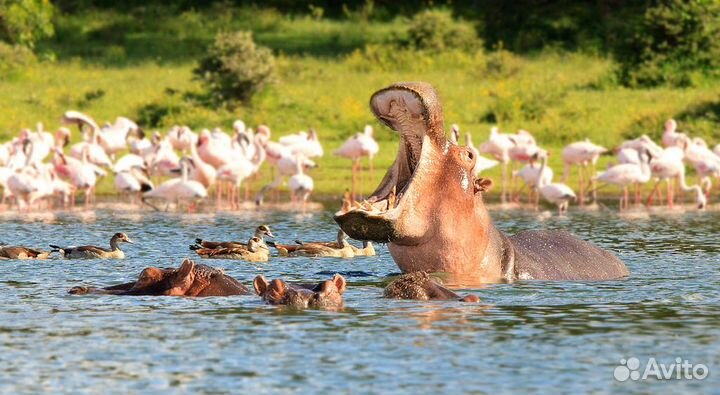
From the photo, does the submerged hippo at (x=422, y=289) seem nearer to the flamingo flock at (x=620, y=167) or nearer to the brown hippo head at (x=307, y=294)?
the brown hippo head at (x=307, y=294)

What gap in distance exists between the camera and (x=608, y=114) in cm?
2809

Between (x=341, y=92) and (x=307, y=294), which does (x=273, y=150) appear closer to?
(x=341, y=92)

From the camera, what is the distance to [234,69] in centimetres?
2838

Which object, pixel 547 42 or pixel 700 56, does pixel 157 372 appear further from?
pixel 547 42

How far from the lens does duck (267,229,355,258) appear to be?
548 inches

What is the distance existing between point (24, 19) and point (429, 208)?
25654mm

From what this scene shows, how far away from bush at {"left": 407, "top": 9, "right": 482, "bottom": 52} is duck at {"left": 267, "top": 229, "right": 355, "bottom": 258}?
22.8 meters

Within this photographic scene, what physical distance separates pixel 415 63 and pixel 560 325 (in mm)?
26104

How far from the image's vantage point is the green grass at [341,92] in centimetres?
2725

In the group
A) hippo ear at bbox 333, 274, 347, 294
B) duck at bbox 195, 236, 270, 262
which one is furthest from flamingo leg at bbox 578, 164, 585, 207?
hippo ear at bbox 333, 274, 347, 294

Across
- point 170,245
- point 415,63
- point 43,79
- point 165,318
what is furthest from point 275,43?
point 165,318

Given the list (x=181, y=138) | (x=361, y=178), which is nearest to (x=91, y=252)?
(x=361, y=178)

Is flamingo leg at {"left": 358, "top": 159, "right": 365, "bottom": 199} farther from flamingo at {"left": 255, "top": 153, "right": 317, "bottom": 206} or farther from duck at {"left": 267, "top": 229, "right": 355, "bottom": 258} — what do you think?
duck at {"left": 267, "top": 229, "right": 355, "bottom": 258}
